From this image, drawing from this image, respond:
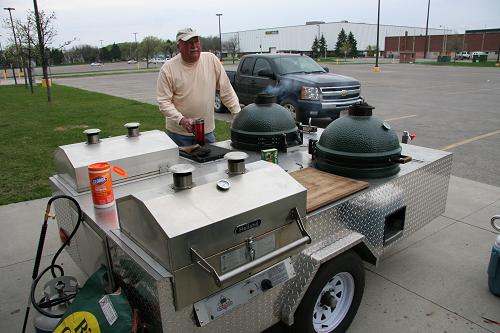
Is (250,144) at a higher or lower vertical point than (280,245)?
higher

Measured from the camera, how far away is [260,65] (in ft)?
33.3

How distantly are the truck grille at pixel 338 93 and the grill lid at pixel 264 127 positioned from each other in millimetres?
6150

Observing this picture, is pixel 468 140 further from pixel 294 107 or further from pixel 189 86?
pixel 189 86

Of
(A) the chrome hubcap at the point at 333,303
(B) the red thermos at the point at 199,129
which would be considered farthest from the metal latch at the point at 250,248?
(B) the red thermos at the point at 199,129

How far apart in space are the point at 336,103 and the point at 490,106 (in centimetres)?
643

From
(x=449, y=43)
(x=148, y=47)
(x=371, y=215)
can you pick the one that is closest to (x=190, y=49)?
(x=371, y=215)

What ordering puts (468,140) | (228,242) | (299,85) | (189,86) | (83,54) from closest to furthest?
(228,242) < (189,86) < (468,140) < (299,85) < (83,54)

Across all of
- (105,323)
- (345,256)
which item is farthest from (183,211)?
(345,256)

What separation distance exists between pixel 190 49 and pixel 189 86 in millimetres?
339

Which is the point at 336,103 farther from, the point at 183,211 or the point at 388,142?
the point at 183,211

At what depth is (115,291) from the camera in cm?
197

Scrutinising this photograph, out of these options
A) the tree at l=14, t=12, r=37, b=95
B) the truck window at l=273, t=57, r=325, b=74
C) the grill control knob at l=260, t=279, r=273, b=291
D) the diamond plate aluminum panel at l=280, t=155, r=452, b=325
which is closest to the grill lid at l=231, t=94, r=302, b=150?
the diamond plate aluminum panel at l=280, t=155, r=452, b=325

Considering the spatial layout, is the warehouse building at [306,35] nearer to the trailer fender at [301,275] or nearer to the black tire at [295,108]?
the black tire at [295,108]

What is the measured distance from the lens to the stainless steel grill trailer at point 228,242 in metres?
1.62
